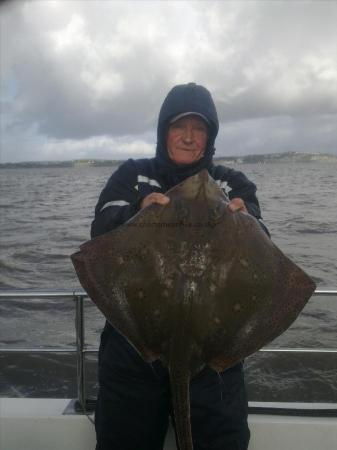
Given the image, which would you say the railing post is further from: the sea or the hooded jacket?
the hooded jacket

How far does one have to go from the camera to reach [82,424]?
12.0 ft

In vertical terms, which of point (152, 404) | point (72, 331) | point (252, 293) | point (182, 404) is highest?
point (252, 293)

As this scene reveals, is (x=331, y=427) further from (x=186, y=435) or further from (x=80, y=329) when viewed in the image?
(x=80, y=329)

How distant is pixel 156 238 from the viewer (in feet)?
7.71

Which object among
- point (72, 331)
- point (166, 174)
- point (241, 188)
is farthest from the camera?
point (72, 331)

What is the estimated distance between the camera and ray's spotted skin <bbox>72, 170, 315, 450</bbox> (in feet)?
7.51

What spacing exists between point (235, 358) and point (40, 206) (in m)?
34.5

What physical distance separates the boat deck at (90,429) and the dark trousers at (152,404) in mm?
697

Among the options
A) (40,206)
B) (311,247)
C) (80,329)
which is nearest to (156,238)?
(80,329)

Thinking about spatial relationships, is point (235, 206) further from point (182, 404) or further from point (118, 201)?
point (182, 404)

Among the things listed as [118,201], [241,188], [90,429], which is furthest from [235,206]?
[90,429]

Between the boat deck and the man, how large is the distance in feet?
2.37

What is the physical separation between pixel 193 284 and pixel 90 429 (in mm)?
2086

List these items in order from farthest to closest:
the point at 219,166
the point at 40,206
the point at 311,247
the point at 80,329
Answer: the point at 40,206
the point at 311,247
the point at 80,329
the point at 219,166
